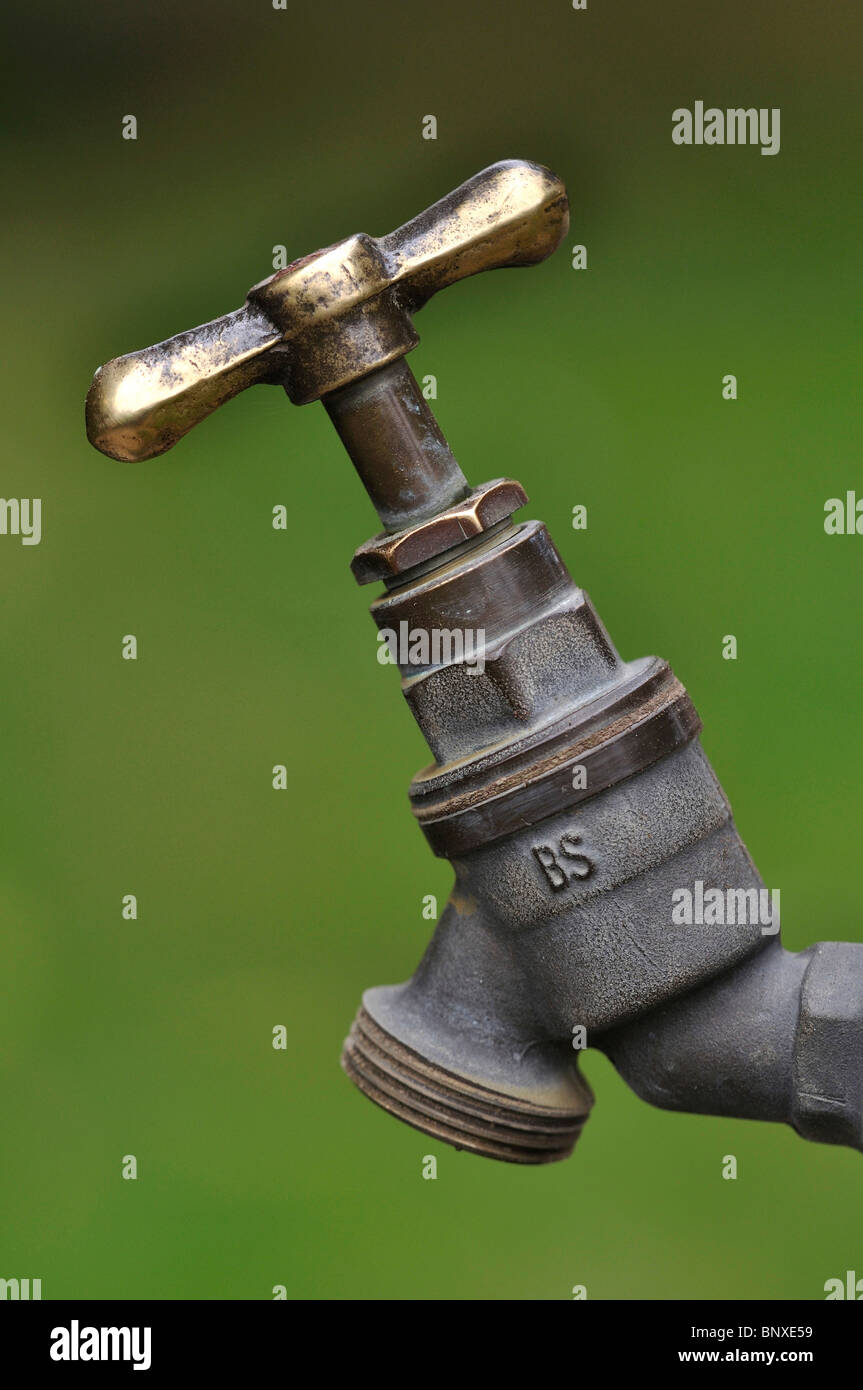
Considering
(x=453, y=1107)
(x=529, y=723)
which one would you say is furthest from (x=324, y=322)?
(x=453, y=1107)

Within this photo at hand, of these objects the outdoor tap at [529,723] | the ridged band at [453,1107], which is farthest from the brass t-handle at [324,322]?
the ridged band at [453,1107]

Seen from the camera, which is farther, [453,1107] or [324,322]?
[453,1107]

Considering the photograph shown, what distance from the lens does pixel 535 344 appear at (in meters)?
1.57

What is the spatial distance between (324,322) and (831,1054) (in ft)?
1.72

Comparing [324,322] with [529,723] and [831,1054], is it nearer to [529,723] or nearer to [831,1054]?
[529,723]

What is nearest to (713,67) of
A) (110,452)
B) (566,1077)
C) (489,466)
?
(489,466)

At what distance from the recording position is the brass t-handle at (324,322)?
31.0 inches

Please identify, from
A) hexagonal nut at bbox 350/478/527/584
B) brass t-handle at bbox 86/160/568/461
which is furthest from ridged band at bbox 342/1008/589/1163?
brass t-handle at bbox 86/160/568/461

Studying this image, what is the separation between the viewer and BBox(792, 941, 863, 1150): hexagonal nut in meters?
0.84

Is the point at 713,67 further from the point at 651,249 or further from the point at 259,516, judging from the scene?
the point at 259,516

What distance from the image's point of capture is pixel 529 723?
2.73 ft

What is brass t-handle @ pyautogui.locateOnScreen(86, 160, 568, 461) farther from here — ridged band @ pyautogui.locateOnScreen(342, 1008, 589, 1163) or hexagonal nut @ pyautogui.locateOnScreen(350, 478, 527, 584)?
ridged band @ pyautogui.locateOnScreen(342, 1008, 589, 1163)

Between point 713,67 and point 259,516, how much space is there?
689mm

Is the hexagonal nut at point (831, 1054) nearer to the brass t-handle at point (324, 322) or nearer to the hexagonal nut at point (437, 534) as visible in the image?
the hexagonal nut at point (437, 534)
